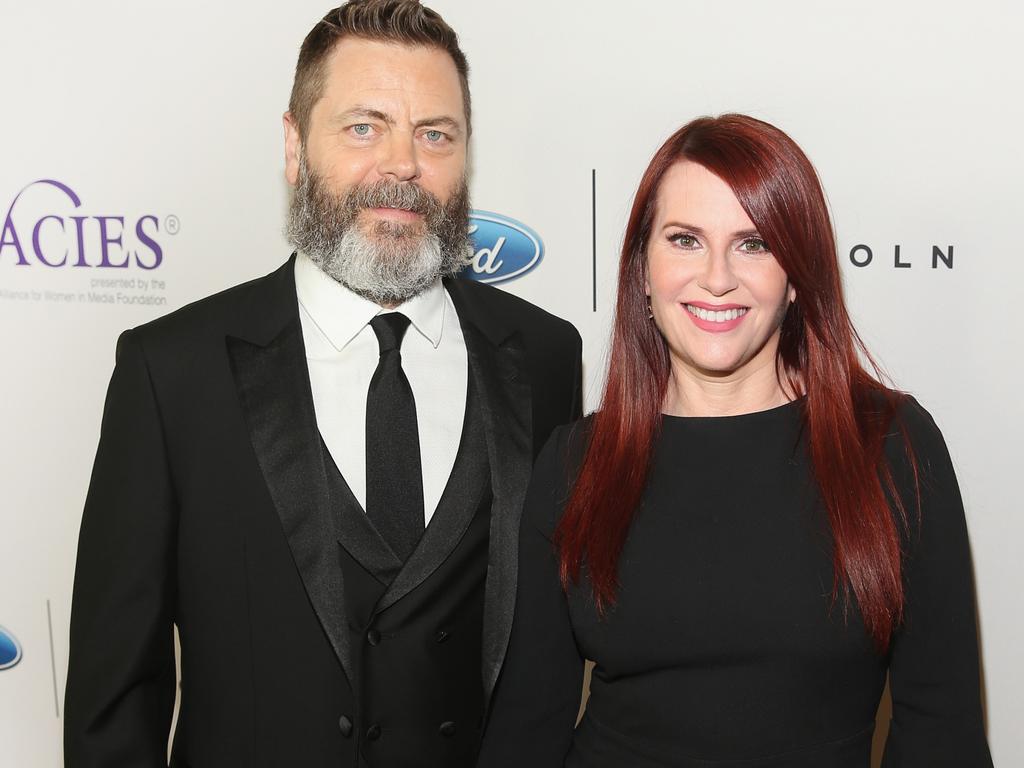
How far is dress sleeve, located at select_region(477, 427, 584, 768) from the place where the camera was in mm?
1790

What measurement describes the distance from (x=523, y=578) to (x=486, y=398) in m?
0.35

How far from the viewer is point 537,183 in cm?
254

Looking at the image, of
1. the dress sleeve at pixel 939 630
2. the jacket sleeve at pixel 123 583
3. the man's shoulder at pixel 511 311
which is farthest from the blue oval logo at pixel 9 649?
the dress sleeve at pixel 939 630

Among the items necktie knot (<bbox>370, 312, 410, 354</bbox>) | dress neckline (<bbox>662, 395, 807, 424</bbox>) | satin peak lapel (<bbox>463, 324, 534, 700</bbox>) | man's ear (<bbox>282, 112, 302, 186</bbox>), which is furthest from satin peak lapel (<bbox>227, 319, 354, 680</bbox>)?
dress neckline (<bbox>662, 395, 807, 424</bbox>)

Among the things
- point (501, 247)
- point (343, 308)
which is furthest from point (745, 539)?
point (501, 247)

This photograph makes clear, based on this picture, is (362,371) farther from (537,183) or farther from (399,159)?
(537,183)

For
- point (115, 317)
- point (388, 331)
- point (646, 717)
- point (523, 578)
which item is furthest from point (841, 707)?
point (115, 317)

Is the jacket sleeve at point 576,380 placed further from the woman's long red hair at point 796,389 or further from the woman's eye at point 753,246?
the woman's eye at point 753,246

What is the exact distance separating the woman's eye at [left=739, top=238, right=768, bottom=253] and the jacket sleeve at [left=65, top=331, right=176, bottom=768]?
3.28ft

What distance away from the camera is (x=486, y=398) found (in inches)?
76.5

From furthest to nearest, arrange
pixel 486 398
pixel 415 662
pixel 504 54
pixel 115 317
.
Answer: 1. pixel 115 317
2. pixel 504 54
3. pixel 486 398
4. pixel 415 662

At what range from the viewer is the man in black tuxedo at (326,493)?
69.9 inches

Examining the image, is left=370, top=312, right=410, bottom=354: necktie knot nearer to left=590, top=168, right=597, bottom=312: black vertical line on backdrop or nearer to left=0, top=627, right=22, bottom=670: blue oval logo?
left=590, top=168, right=597, bottom=312: black vertical line on backdrop

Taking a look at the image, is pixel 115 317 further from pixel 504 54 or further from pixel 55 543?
pixel 504 54
